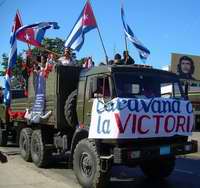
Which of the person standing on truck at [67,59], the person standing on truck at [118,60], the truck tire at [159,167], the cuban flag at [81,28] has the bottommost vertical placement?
the truck tire at [159,167]

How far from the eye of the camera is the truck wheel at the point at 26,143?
48.1ft

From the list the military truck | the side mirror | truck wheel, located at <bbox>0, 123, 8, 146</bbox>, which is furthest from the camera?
truck wheel, located at <bbox>0, 123, 8, 146</bbox>

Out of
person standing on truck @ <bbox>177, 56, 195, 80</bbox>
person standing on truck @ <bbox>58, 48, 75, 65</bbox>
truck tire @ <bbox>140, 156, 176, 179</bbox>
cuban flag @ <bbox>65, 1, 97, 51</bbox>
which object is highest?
person standing on truck @ <bbox>177, 56, 195, 80</bbox>

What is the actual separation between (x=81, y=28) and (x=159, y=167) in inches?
194

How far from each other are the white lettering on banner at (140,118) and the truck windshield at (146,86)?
0.31 m

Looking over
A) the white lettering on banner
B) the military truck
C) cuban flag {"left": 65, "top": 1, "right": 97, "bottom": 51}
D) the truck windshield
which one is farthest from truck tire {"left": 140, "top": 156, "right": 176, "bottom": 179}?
cuban flag {"left": 65, "top": 1, "right": 97, "bottom": 51}

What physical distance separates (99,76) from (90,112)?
825 mm

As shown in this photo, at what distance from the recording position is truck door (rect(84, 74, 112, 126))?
10547 millimetres

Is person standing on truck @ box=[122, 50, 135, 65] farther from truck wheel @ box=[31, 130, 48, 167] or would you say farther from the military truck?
A: truck wheel @ box=[31, 130, 48, 167]

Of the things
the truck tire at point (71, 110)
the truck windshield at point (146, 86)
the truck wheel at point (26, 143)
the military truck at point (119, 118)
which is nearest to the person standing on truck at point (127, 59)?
the military truck at point (119, 118)

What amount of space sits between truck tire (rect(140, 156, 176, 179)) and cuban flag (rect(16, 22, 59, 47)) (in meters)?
6.50

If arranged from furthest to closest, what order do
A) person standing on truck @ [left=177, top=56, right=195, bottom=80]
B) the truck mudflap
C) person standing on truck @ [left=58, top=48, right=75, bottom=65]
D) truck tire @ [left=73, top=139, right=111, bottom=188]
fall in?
person standing on truck @ [left=177, top=56, right=195, bottom=80]
person standing on truck @ [left=58, top=48, right=75, bottom=65]
truck tire @ [left=73, top=139, right=111, bottom=188]
the truck mudflap

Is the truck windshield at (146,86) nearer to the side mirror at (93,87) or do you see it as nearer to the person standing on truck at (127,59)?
the side mirror at (93,87)

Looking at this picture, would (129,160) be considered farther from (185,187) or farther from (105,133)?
(185,187)
